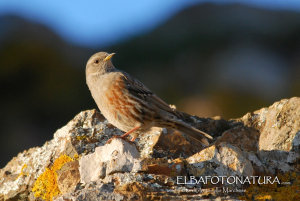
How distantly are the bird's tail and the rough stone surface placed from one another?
0.11m

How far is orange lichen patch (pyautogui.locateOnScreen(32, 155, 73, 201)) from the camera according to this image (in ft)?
14.9

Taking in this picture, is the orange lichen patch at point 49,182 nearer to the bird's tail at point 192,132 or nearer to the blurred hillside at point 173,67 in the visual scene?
the bird's tail at point 192,132

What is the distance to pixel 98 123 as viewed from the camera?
570cm

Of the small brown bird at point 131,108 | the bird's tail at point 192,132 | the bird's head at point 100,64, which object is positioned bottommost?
the bird's tail at point 192,132

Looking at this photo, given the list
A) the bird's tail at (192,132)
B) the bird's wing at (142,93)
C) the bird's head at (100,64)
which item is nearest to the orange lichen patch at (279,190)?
the bird's tail at (192,132)

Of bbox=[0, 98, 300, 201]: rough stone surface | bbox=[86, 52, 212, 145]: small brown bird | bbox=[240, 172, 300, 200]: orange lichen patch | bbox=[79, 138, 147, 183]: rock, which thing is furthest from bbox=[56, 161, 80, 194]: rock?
bbox=[240, 172, 300, 200]: orange lichen patch

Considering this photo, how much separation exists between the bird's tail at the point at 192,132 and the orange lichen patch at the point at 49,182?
169cm

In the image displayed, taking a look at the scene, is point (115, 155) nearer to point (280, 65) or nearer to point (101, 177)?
point (101, 177)

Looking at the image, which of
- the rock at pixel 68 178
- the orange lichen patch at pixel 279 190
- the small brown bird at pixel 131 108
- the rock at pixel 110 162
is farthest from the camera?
the small brown bird at pixel 131 108

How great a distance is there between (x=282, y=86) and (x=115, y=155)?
934 centimetres

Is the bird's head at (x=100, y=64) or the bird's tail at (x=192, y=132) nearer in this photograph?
the bird's tail at (x=192, y=132)

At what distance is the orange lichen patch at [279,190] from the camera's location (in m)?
3.62

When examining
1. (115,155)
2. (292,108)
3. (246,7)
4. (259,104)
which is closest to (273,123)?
(292,108)

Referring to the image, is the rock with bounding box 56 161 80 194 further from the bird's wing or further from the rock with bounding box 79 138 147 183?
the bird's wing
